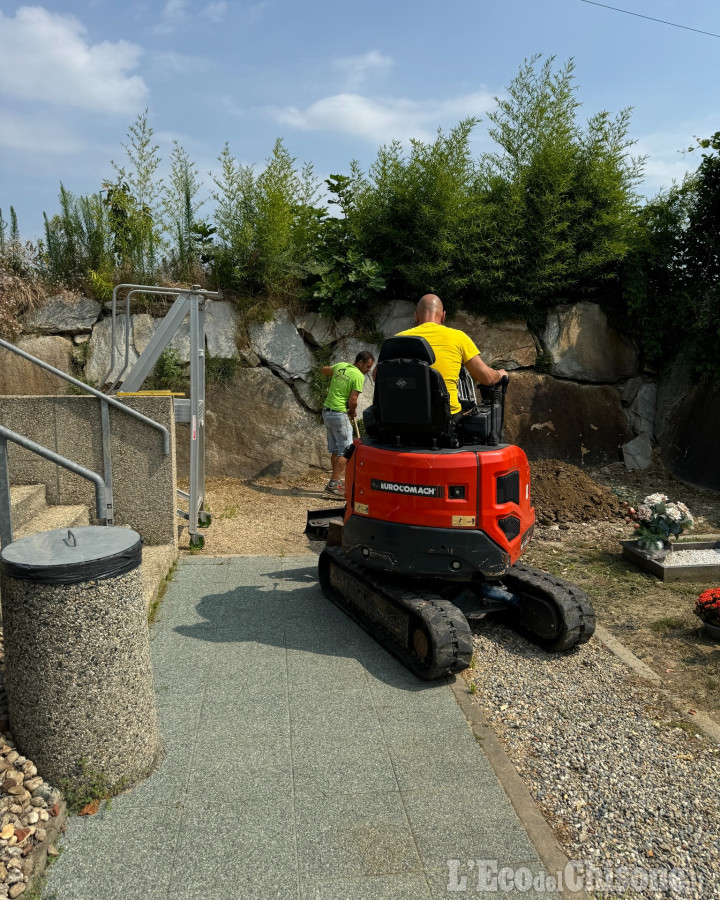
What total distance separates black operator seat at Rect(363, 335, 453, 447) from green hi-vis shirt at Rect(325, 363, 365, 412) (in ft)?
13.4

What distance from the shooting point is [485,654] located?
4.01 metres

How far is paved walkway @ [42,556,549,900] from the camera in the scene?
2.20m

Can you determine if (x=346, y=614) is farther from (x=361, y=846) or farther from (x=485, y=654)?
(x=361, y=846)

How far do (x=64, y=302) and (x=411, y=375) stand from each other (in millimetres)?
7167

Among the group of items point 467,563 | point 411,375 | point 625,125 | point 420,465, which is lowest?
point 467,563

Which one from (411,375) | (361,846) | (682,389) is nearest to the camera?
(361,846)

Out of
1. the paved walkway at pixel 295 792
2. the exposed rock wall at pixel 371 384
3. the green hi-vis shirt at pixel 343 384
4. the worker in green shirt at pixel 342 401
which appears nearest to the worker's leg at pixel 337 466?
the worker in green shirt at pixel 342 401

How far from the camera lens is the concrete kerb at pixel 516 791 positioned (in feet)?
7.59

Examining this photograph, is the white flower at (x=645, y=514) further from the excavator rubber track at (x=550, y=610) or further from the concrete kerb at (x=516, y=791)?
the concrete kerb at (x=516, y=791)

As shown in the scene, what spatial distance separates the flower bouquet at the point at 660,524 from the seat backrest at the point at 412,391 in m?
3.06

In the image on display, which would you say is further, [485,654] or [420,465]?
[485,654]

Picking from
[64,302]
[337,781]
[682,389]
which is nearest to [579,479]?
[682,389]

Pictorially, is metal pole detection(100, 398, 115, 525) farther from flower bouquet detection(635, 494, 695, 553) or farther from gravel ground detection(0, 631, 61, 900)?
flower bouquet detection(635, 494, 695, 553)

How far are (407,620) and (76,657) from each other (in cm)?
188
